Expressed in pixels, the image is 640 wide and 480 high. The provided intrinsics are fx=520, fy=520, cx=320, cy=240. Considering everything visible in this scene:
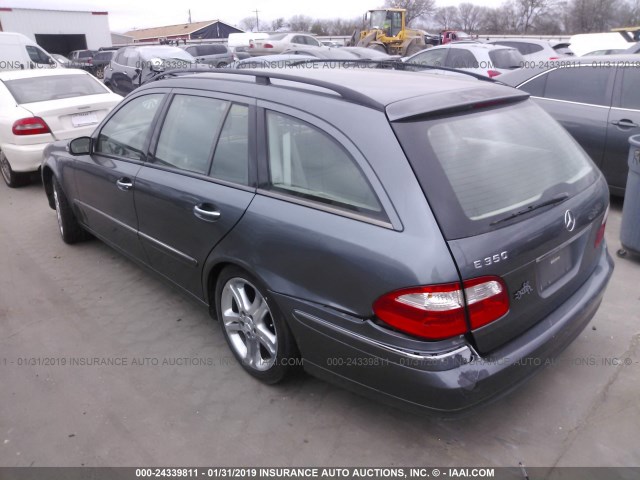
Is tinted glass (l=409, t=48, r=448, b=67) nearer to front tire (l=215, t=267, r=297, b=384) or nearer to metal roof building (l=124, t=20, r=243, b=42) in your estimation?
front tire (l=215, t=267, r=297, b=384)

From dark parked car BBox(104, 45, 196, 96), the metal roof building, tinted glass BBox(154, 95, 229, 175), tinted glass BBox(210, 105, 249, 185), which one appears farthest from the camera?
the metal roof building

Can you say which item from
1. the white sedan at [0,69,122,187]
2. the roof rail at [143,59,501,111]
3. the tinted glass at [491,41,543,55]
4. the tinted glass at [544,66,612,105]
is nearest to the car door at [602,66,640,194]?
the tinted glass at [544,66,612,105]

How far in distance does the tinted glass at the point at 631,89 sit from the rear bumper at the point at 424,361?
361 centimetres

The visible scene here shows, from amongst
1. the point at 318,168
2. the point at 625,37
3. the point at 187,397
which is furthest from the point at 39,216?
the point at 625,37

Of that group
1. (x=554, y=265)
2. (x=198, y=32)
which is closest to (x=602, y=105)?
(x=554, y=265)

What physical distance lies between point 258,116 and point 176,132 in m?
0.86

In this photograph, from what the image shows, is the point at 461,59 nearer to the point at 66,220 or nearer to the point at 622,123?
the point at 622,123

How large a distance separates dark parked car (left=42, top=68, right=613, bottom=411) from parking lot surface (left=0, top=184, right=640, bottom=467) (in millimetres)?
306

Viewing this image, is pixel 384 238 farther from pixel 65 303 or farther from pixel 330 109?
pixel 65 303

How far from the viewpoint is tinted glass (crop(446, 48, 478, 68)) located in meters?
11.6

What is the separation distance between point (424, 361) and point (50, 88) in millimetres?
7114

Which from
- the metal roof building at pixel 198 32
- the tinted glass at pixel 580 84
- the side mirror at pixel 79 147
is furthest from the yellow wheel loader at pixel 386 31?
the metal roof building at pixel 198 32

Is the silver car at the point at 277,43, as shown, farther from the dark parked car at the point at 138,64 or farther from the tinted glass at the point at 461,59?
the tinted glass at the point at 461,59

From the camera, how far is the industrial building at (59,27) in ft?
102
